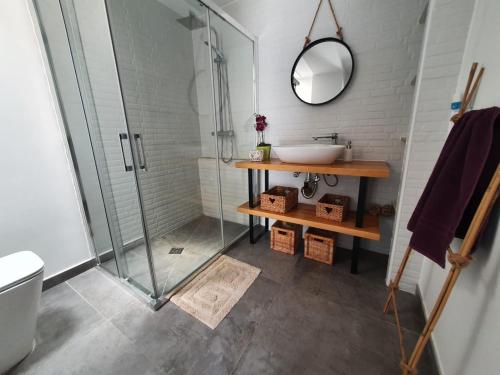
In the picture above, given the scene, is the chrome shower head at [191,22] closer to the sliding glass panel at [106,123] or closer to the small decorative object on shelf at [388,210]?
the sliding glass panel at [106,123]

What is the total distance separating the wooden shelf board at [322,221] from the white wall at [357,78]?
288 millimetres

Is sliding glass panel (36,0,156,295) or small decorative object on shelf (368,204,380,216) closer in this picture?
sliding glass panel (36,0,156,295)

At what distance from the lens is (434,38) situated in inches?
44.3

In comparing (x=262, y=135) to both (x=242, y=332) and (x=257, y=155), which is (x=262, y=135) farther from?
(x=242, y=332)

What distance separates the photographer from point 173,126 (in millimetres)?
2004

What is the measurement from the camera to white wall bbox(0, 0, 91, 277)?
1335mm

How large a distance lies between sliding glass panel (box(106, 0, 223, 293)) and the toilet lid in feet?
1.87

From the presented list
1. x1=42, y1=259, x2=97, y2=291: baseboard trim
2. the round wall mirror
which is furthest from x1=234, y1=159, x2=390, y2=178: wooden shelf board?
x1=42, y1=259, x2=97, y2=291: baseboard trim

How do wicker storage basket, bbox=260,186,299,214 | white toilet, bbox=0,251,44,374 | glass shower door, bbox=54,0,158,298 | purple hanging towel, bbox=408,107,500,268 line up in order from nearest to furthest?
purple hanging towel, bbox=408,107,500,268 < white toilet, bbox=0,251,44,374 < glass shower door, bbox=54,0,158,298 < wicker storage basket, bbox=260,186,299,214

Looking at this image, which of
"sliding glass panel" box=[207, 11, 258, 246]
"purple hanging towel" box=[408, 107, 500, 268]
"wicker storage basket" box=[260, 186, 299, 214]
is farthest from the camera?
"sliding glass panel" box=[207, 11, 258, 246]

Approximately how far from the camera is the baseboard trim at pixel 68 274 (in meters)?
1.62

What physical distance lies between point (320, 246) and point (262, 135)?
1280 mm

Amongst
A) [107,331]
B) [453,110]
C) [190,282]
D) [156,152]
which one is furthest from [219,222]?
[453,110]

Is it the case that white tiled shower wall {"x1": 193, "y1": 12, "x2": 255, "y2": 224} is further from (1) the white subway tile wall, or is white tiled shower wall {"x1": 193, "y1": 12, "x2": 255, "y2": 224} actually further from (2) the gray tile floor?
(2) the gray tile floor
